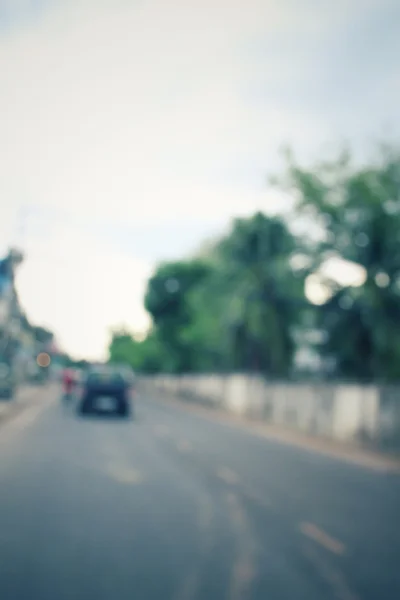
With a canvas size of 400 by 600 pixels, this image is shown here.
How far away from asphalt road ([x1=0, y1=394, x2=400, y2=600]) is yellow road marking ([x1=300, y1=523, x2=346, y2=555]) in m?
0.01

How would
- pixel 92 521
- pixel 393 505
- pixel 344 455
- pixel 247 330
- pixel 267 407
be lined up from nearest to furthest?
pixel 92 521 → pixel 393 505 → pixel 344 455 → pixel 267 407 → pixel 247 330

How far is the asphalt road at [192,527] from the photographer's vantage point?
563 cm

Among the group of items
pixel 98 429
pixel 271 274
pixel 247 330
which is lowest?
pixel 98 429

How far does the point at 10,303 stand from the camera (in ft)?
95.7

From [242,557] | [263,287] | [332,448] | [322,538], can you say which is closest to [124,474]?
[322,538]

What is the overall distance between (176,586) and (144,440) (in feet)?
45.0

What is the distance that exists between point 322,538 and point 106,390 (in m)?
21.7

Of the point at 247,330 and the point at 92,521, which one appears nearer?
the point at 92,521

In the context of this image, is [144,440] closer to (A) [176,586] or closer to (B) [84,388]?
(B) [84,388]

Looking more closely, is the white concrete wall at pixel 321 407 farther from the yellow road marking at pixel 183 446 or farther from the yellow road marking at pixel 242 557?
the yellow road marking at pixel 242 557

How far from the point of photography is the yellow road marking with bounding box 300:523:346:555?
23.2 feet

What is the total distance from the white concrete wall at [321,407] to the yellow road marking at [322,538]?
11.9 m

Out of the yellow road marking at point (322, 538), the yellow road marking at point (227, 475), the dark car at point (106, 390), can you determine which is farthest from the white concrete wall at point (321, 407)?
the yellow road marking at point (322, 538)

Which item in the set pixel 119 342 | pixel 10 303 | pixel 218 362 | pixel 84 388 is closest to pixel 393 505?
pixel 84 388
